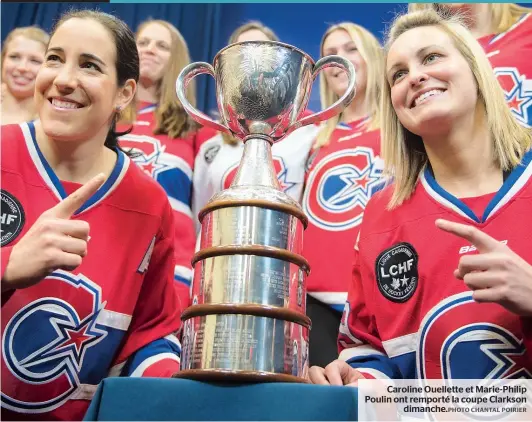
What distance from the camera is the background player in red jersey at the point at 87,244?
1.19 m

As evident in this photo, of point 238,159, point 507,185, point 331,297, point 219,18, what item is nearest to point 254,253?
point 507,185

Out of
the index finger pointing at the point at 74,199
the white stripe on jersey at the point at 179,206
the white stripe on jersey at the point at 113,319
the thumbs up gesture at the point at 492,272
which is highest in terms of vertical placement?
the white stripe on jersey at the point at 179,206

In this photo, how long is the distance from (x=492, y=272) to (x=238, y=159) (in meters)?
1.02

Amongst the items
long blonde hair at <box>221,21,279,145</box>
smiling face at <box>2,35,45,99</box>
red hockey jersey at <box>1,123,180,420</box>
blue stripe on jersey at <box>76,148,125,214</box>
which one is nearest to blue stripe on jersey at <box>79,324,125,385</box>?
red hockey jersey at <box>1,123,180,420</box>

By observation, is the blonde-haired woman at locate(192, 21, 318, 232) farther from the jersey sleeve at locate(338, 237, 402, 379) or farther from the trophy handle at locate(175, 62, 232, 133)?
the trophy handle at locate(175, 62, 232, 133)

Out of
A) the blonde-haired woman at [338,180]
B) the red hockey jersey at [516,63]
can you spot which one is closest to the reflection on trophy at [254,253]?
the blonde-haired woman at [338,180]

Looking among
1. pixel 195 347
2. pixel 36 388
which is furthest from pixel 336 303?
pixel 195 347

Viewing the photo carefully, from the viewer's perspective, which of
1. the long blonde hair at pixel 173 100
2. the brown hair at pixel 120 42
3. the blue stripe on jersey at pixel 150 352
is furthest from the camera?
the long blonde hair at pixel 173 100

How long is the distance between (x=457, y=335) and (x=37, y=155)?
781 millimetres

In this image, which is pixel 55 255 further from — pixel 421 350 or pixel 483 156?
pixel 483 156

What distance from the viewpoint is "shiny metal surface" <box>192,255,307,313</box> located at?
847 mm

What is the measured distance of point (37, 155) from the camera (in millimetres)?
1289

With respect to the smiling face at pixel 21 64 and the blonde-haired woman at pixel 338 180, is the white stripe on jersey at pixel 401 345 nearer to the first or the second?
the blonde-haired woman at pixel 338 180

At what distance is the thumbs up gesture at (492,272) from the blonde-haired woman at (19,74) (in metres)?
1.30
